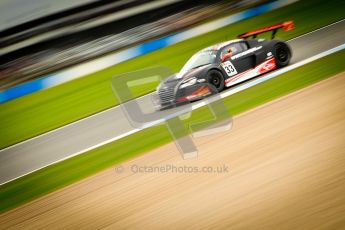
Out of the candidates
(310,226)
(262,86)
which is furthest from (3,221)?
(262,86)

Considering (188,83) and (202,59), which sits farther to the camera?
(202,59)

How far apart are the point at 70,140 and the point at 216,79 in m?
2.75

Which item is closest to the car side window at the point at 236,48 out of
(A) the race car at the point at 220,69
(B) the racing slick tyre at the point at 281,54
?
(A) the race car at the point at 220,69

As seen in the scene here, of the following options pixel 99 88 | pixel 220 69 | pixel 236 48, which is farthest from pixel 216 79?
pixel 99 88

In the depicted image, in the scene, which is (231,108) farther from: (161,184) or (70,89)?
(70,89)

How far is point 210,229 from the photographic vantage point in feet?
12.8

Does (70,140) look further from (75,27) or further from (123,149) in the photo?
(75,27)

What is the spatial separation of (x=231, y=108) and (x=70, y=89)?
477cm

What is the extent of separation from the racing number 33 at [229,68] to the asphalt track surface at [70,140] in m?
1.06

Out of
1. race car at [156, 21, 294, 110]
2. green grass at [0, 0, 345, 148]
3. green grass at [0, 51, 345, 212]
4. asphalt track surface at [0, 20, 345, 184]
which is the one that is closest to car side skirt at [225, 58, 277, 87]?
race car at [156, 21, 294, 110]

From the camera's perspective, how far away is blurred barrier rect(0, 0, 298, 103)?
1052 cm

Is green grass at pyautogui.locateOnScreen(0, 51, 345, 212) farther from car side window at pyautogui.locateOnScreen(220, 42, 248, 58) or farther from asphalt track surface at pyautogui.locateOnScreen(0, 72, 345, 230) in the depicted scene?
car side window at pyautogui.locateOnScreen(220, 42, 248, 58)

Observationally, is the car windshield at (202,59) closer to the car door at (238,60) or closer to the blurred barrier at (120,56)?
the car door at (238,60)

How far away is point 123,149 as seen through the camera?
22.1 ft
